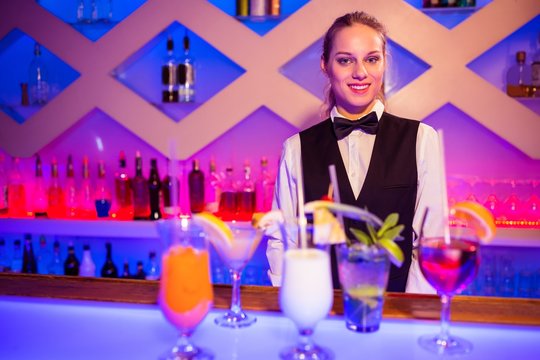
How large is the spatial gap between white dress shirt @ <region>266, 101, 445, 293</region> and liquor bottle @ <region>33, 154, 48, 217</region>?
166cm

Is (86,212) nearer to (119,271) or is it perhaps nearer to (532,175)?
(119,271)

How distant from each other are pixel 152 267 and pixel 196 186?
0.60 meters

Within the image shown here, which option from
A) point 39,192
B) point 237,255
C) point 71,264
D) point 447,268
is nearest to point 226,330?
point 237,255

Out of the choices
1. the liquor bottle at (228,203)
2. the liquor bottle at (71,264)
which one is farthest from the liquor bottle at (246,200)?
the liquor bottle at (71,264)

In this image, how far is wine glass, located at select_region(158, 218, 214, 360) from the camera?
98cm

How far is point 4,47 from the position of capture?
3281mm

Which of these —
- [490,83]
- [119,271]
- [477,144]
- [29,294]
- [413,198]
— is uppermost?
[490,83]

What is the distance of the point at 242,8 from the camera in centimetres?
283

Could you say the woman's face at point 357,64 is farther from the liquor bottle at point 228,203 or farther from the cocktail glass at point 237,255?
the liquor bottle at point 228,203

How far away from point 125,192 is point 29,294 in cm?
169

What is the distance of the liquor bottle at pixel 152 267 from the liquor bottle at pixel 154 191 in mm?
284

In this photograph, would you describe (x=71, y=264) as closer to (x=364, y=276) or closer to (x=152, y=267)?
Result: (x=152, y=267)

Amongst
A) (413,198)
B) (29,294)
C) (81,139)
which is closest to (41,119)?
(81,139)

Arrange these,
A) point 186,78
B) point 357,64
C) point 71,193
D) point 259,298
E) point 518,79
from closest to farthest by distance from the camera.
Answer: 1. point 259,298
2. point 357,64
3. point 518,79
4. point 186,78
5. point 71,193
